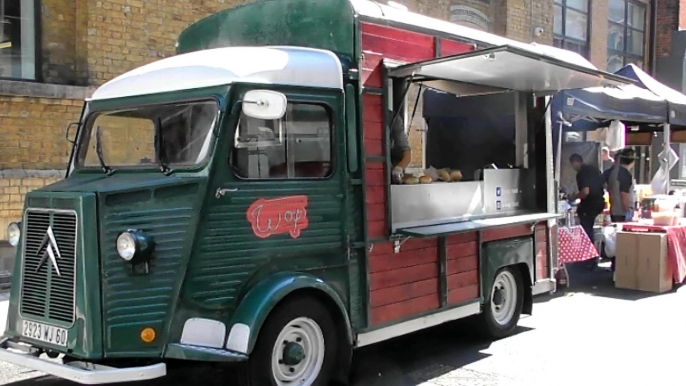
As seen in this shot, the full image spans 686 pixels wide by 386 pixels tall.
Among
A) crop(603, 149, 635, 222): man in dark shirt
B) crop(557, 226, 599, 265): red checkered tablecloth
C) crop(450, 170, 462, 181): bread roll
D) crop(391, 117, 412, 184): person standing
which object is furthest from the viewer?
crop(603, 149, 635, 222): man in dark shirt

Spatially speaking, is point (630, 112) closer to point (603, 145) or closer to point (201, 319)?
→ point (603, 145)

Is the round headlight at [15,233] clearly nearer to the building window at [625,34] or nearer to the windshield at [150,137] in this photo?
the windshield at [150,137]

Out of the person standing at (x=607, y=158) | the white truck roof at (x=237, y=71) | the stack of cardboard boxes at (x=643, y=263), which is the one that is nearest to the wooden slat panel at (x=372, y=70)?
the white truck roof at (x=237, y=71)

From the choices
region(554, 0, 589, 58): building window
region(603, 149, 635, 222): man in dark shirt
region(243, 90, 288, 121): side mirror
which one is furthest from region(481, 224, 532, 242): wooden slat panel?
region(554, 0, 589, 58): building window

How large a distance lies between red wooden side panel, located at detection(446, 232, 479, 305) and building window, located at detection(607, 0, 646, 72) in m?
15.0

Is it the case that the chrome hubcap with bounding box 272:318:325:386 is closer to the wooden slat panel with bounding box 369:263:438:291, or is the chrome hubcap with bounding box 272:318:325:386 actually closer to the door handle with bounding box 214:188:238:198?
the wooden slat panel with bounding box 369:263:438:291

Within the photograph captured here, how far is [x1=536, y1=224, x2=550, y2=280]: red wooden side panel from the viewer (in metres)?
7.14

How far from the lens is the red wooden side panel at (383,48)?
5.21m

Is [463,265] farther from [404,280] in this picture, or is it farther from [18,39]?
[18,39]

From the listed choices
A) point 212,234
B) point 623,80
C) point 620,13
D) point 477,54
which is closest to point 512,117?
point 623,80

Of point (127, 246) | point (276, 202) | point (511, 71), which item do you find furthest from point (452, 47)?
point (127, 246)

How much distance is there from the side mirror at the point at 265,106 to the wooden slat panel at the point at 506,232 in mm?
2665

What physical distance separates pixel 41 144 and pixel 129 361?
4.98 meters

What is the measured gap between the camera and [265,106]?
4379 millimetres
